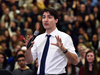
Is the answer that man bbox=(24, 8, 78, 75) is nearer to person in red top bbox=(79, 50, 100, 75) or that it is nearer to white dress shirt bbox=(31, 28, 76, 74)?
white dress shirt bbox=(31, 28, 76, 74)

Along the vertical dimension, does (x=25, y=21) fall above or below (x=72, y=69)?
above

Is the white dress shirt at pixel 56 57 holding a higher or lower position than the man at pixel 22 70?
higher

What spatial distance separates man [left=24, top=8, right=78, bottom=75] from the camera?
263 centimetres

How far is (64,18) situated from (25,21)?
2085mm

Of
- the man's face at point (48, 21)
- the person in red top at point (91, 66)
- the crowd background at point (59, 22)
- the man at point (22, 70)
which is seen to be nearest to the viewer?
the man's face at point (48, 21)

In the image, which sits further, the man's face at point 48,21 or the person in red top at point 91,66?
the person in red top at point 91,66

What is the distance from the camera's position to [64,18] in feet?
31.6

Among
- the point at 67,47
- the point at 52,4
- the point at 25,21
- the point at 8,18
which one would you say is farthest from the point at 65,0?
the point at 67,47

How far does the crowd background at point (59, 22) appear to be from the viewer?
27.5ft

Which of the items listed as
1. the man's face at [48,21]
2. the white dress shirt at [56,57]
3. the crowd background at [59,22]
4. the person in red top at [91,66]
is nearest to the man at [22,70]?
the person in red top at [91,66]

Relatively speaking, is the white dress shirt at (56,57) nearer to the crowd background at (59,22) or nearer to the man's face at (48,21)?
the man's face at (48,21)

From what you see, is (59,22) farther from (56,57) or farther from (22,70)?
(56,57)

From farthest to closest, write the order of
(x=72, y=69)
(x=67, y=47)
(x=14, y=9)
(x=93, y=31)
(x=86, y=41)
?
(x=14, y=9) < (x=93, y=31) < (x=86, y=41) < (x=72, y=69) < (x=67, y=47)

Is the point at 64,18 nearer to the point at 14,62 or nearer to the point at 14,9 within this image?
the point at 14,9
